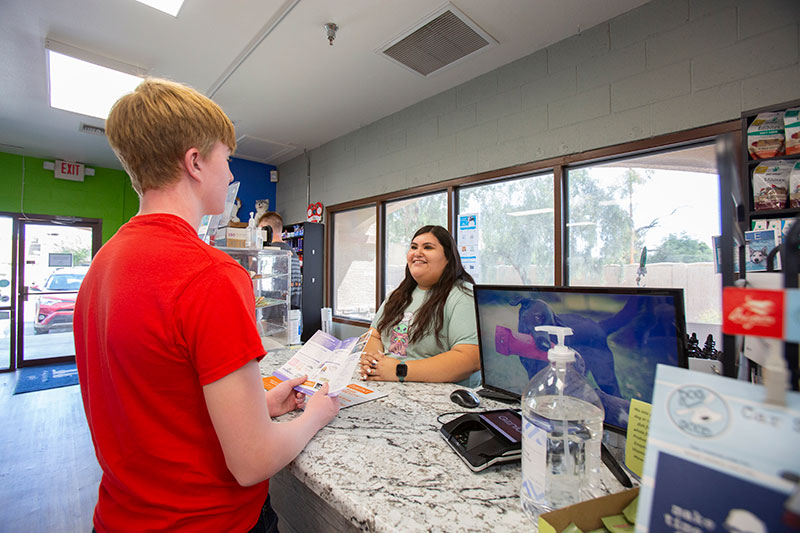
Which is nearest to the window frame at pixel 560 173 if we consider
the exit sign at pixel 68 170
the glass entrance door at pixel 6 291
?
the exit sign at pixel 68 170

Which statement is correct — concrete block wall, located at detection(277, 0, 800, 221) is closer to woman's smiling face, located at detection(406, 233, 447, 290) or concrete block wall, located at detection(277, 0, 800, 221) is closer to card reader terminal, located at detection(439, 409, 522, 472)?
woman's smiling face, located at detection(406, 233, 447, 290)

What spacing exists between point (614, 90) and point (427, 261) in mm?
1999

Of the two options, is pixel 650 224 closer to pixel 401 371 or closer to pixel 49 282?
pixel 401 371

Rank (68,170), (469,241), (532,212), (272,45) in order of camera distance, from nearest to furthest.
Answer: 1. (272,45)
2. (532,212)
3. (469,241)
4. (68,170)

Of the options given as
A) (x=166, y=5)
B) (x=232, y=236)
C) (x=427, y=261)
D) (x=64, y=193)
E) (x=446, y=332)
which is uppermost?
(x=166, y=5)

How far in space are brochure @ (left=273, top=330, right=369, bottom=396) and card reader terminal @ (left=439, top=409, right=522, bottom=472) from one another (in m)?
0.31

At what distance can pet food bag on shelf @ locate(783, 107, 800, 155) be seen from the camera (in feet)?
6.05

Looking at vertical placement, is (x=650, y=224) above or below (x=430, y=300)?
above

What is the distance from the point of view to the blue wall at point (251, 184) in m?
5.98

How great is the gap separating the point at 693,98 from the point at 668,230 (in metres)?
0.84

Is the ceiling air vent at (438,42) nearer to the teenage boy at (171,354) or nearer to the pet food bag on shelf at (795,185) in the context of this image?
the pet food bag on shelf at (795,185)

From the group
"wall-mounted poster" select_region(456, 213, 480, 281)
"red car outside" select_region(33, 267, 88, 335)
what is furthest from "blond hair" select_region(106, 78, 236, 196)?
"red car outside" select_region(33, 267, 88, 335)

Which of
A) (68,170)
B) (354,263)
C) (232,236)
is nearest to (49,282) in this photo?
(68,170)

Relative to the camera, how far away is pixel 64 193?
580cm
